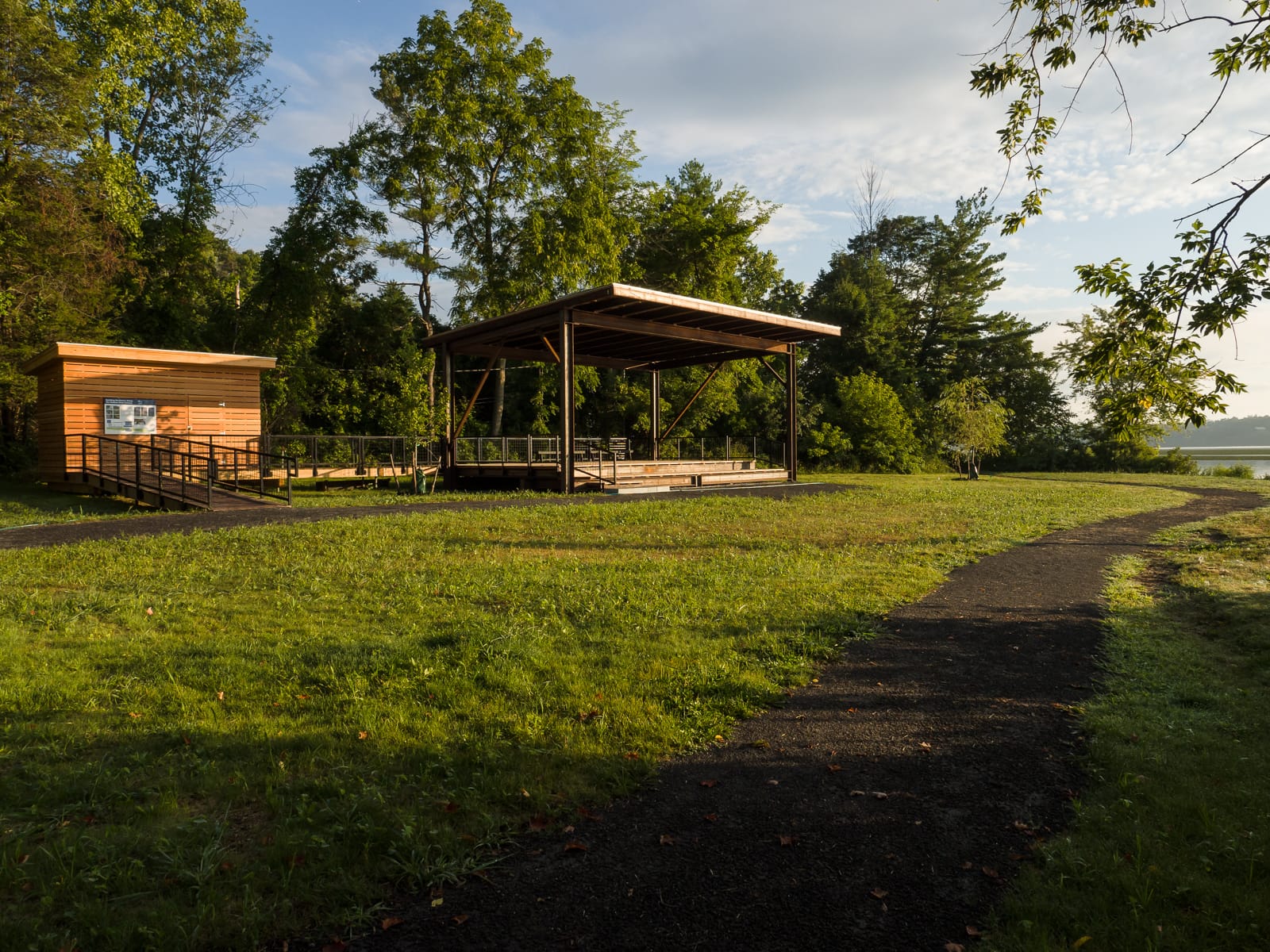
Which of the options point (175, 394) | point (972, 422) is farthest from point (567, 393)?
point (972, 422)

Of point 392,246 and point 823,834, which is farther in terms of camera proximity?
point 392,246

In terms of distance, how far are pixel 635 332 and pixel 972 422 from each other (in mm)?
16671

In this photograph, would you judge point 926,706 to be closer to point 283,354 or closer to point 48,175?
point 48,175

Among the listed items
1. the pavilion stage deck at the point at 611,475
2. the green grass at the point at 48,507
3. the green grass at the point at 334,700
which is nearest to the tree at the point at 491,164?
the pavilion stage deck at the point at 611,475

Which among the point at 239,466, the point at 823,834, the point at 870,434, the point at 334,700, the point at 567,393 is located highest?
the point at 567,393

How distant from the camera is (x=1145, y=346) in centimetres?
478

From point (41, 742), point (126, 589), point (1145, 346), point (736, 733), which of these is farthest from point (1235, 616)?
point (126, 589)

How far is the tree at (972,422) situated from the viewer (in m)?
29.9

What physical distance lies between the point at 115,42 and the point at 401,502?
64.2ft

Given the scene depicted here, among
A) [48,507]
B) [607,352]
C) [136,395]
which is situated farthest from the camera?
[607,352]

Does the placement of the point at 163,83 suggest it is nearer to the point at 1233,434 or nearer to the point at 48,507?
the point at 48,507

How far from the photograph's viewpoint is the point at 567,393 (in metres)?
18.2

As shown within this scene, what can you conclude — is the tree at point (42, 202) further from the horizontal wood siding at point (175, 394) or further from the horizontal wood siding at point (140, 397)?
the horizontal wood siding at point (175, 394)

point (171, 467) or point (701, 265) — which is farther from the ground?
point (701, 265)
